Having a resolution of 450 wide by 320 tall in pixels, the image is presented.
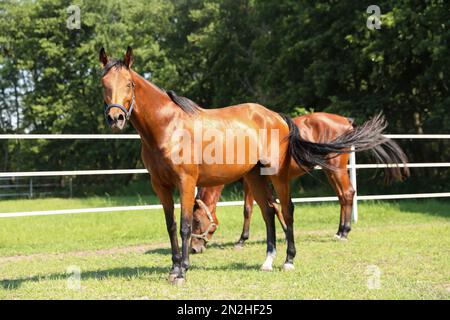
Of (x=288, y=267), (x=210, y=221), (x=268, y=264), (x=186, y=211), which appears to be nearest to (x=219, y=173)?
(x=186, y=211)

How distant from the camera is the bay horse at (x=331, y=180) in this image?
22.0 feet

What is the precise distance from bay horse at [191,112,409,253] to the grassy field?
0.89 ft

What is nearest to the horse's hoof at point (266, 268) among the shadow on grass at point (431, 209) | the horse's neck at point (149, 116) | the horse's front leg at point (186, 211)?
the horse's front leg at point (186, 211)

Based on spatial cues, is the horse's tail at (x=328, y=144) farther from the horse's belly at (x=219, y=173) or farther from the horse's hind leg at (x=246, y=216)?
the horse's hind leg at (x=246, y=216)

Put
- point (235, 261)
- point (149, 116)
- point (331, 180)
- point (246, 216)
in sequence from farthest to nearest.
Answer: point (331, 180)
point (246, 216)
point (235, 261)
point (149, 116)

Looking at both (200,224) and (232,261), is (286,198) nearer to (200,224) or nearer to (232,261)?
(232,261)

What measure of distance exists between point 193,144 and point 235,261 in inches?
73.2

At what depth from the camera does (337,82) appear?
57.5ft

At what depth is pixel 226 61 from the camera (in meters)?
25.4

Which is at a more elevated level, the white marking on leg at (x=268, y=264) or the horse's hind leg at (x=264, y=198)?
the horse's hind leg at (x=264, y=198)

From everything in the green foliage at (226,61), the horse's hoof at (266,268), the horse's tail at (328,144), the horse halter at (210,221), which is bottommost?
the horse's hoof at (266,268)

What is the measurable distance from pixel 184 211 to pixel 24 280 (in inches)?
72.7
